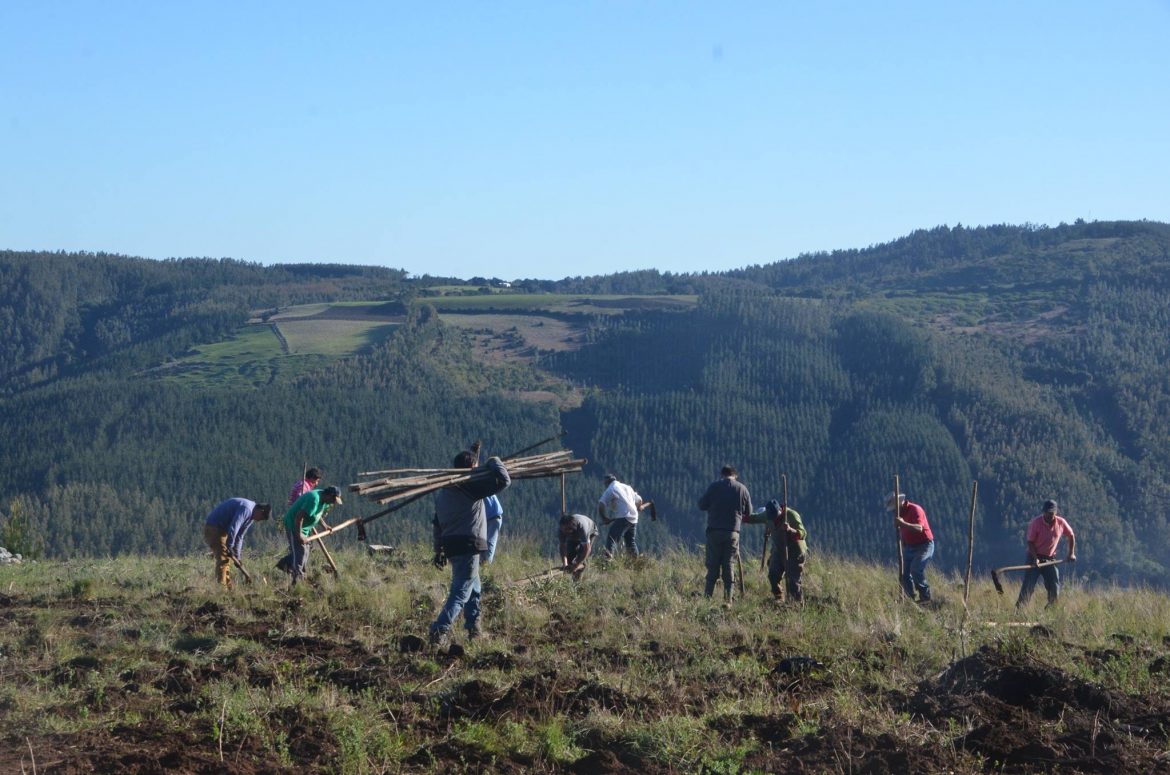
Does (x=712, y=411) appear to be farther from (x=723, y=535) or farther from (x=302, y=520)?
(x=302, y=520)

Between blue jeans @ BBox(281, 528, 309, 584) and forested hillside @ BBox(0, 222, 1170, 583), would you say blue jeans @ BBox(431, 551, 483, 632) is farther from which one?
forested hillside @ BBox(0, 222, 1170, 583)

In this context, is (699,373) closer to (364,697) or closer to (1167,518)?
(1167,518)

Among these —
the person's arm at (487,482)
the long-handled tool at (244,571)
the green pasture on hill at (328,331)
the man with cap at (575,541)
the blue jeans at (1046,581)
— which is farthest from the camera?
the green pasture on hill at (328,331)

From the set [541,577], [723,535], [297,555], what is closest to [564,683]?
[723,535]

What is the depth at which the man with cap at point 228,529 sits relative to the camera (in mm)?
12344

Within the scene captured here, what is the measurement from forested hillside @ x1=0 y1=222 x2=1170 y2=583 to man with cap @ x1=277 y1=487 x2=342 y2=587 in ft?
126

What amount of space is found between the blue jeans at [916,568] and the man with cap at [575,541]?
3.41m

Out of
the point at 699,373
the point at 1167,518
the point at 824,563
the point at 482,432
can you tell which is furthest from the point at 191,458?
the point at 824,563

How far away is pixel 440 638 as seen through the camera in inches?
365

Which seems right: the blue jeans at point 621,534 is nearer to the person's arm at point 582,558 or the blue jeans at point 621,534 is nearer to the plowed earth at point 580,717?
the person's arm at point 582,558

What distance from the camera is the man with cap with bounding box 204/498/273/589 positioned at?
12.3m

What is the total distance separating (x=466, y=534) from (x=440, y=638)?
0.85 meters

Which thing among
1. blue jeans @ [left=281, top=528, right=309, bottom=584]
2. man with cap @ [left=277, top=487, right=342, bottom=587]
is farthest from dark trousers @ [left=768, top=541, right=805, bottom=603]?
blue jeans @ [left=281, top=528, right=309, bottom=584]

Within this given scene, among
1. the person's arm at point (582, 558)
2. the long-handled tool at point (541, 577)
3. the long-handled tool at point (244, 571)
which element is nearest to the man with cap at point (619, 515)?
the long-handled tool at point (541, 577)
